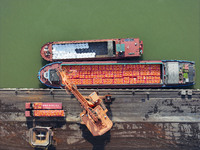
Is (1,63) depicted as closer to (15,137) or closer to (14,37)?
(14,37)

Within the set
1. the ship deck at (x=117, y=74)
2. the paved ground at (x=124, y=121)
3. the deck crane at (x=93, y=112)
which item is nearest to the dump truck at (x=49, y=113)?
the paved ground at (x=124, y=121)

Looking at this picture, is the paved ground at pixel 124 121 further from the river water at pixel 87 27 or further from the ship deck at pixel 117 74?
the river water at pixel 87 27

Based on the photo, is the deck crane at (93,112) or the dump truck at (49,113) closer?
the deck crane at (93,112)

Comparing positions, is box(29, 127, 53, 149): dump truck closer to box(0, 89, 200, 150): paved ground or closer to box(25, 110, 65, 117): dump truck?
box(0, 89, 200, 150): paved ground

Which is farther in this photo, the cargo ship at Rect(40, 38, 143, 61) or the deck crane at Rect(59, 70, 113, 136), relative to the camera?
the cargo ship at Rect(40, 38, 143, 61)

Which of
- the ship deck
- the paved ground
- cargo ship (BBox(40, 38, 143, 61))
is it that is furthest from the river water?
the paved ground

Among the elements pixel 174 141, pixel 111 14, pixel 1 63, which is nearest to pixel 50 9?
pixel 111 14

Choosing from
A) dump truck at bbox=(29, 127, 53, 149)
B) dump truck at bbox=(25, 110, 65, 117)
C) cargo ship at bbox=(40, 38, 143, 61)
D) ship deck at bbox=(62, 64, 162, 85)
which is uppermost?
cargo ship at bbox=(40, 38, 143, 61)
